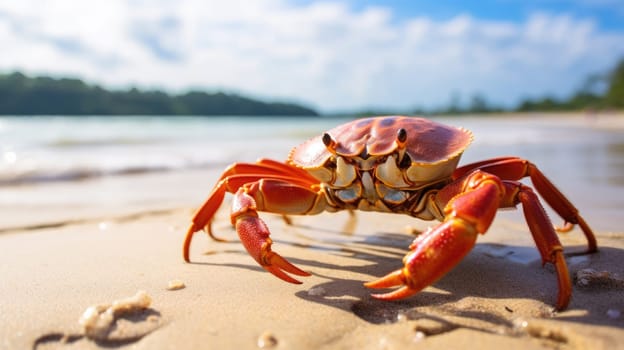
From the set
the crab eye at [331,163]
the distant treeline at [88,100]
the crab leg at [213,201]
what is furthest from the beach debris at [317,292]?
the distant treeline at [88,100]

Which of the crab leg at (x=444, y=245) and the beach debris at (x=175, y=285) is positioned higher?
the crab leg at (x=444, y=245)

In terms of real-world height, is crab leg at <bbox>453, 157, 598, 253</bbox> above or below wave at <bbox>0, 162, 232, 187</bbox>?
above

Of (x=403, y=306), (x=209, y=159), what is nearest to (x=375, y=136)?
(x=403, y=306)

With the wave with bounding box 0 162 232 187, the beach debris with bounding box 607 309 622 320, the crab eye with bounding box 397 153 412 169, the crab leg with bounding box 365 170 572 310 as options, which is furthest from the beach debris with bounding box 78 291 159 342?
the wave with bounding box 0 162 232 187

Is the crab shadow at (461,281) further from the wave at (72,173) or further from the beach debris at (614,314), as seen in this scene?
the wave at (72,173)

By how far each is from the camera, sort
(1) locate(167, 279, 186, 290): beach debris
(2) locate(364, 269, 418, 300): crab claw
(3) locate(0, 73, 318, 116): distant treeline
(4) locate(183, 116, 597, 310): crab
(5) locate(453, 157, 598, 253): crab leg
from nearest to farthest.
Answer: (2) locate(364, 269, 418, 300): crab claw → (4) locate(183, 116, 597, 310): crab → (1) locate(167, 279, 186, 290): beach debris → (5) locate(453, 157, 598, 253): crab leg → (3) locate(0, 73, 318, 116): distant treeline

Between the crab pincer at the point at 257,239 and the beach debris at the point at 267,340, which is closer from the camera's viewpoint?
the beach debris at the point at 267,340

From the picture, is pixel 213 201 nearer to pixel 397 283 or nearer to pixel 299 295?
pixel 299 295

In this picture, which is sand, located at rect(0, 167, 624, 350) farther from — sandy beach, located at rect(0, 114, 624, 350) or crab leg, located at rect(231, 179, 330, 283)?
crab leg, located at rect(231, 179, 330, 283)
